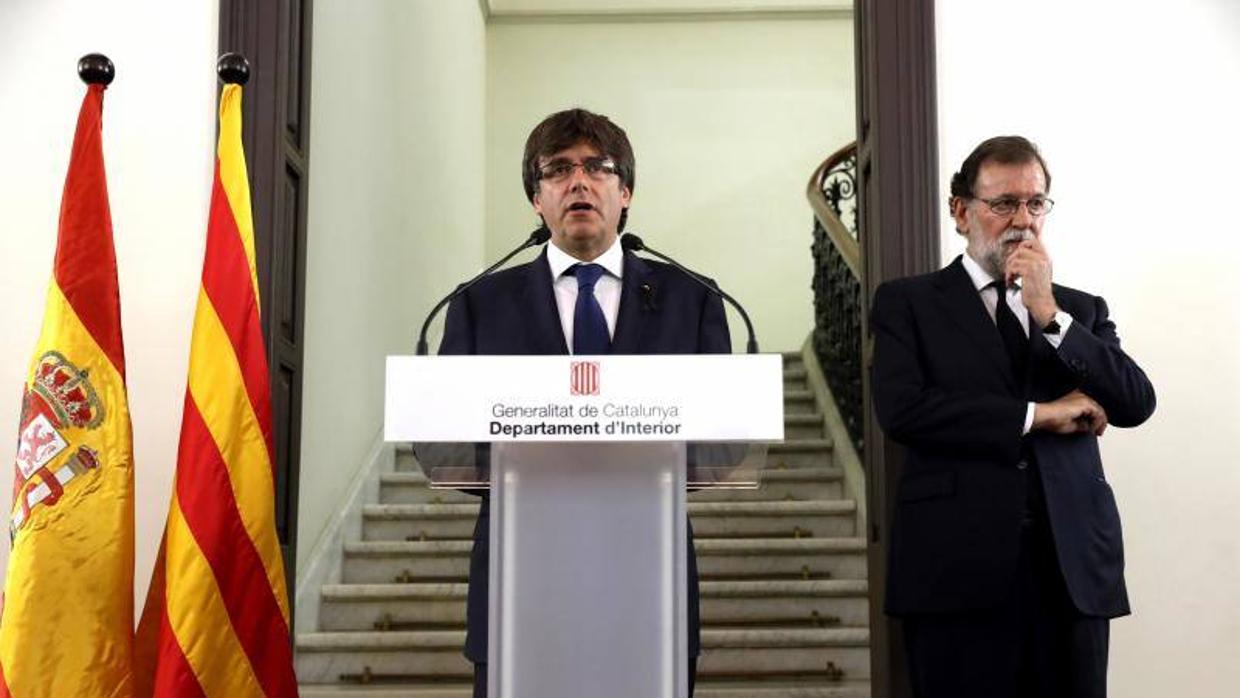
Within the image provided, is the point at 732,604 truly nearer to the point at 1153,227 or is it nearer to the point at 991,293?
the point at 1153,227

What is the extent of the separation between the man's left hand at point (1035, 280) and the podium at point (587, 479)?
0.80m

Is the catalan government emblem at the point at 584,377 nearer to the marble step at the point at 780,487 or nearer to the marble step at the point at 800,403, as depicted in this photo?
the marble step at the point at 780,487

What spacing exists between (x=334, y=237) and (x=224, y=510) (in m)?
2.57

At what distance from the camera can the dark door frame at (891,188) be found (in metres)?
3.42

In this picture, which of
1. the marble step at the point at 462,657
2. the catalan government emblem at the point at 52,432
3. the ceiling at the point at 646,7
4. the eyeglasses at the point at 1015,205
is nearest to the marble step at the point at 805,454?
the marble step at the point at 462,657

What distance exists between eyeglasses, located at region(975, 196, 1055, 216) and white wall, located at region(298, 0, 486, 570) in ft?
7.73

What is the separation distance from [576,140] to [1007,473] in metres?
0.90

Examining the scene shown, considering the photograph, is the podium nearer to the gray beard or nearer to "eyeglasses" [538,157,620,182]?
"eyeglasses" [538,157,620,182]

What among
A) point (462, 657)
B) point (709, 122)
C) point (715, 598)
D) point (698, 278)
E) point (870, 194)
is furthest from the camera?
point (709, 122)

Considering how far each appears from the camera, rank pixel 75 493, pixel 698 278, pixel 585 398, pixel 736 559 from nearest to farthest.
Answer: pixel 585 398
pixel 698 278
pixel 75 493
pixel 736 559

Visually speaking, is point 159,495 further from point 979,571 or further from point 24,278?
point 979,571

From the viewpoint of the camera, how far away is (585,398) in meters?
1.87

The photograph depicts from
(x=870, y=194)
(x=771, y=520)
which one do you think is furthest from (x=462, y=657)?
(x=870, y=194)

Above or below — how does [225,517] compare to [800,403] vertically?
below
